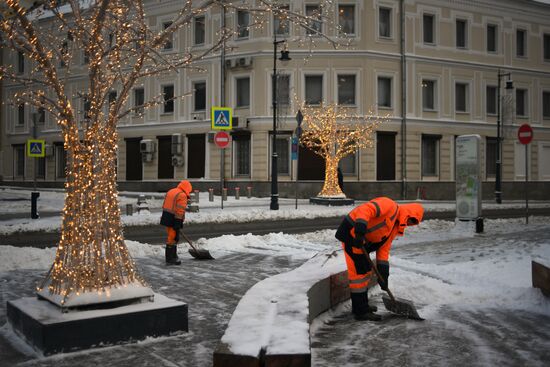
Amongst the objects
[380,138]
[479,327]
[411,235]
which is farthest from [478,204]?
[380,138]

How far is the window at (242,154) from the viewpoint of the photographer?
33531 millimetres

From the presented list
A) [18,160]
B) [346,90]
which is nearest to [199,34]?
[346,90]

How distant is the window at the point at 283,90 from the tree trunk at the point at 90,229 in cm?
2695

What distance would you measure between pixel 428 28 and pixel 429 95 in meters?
3.85

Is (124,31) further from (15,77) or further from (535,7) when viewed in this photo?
(535,7)

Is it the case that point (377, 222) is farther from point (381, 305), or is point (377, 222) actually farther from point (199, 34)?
point (199, 34)

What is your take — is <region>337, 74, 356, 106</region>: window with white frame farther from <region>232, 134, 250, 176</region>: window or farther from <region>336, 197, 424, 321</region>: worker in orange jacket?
<region>336, 197, 424, 321</region>: worker in orange jacket

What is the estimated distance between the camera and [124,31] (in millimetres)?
6113

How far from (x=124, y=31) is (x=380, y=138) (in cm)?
2803

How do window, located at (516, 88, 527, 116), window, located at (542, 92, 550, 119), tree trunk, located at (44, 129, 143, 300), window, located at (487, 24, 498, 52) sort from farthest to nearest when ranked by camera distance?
window, located at (542, 92, 550, 119), window, located at (516, 88, 527, 116), window, located at (487, 24, 498, 52), tree trunk, located at (44, 129, 143, 300)

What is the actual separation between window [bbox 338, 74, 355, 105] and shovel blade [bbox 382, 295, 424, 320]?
27.1 m

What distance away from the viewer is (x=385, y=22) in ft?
112

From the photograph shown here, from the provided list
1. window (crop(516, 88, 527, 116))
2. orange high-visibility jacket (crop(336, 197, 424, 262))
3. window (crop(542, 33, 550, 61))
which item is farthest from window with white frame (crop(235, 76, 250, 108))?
orange high-visibility jacket (crop(336, 197, 424, 262))

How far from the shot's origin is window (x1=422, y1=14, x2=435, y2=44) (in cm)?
3509
